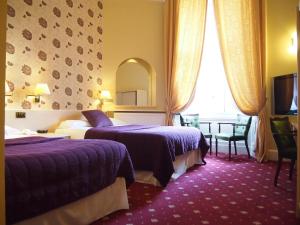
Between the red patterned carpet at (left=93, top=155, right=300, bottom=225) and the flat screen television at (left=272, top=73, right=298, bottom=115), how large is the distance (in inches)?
47.5

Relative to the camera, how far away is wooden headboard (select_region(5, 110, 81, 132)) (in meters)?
3.87

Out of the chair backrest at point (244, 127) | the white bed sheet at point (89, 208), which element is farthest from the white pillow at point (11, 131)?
the chair backrest at point (244, 127)

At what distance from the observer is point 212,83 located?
5.54 metres

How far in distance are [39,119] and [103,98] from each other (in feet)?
4.89

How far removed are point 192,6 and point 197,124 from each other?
95.1 inches

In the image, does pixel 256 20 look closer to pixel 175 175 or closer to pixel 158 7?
pixel 158 7

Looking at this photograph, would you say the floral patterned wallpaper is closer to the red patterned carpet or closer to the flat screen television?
the red patterned carpet

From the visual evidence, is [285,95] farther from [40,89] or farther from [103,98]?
[40,89]

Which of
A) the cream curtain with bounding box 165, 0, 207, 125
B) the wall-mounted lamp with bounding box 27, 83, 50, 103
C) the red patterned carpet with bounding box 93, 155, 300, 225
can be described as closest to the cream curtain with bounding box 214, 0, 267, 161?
the cream curtain with bounding box 165, 0, 207, 125

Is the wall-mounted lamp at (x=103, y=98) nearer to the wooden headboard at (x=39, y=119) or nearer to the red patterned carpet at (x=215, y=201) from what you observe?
the wooden headboard at (x=39, y=119)

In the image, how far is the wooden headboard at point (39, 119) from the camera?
387cm

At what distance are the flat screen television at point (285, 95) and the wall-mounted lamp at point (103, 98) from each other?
3.15m

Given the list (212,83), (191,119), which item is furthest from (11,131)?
(212,83)

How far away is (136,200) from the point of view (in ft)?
8.91
